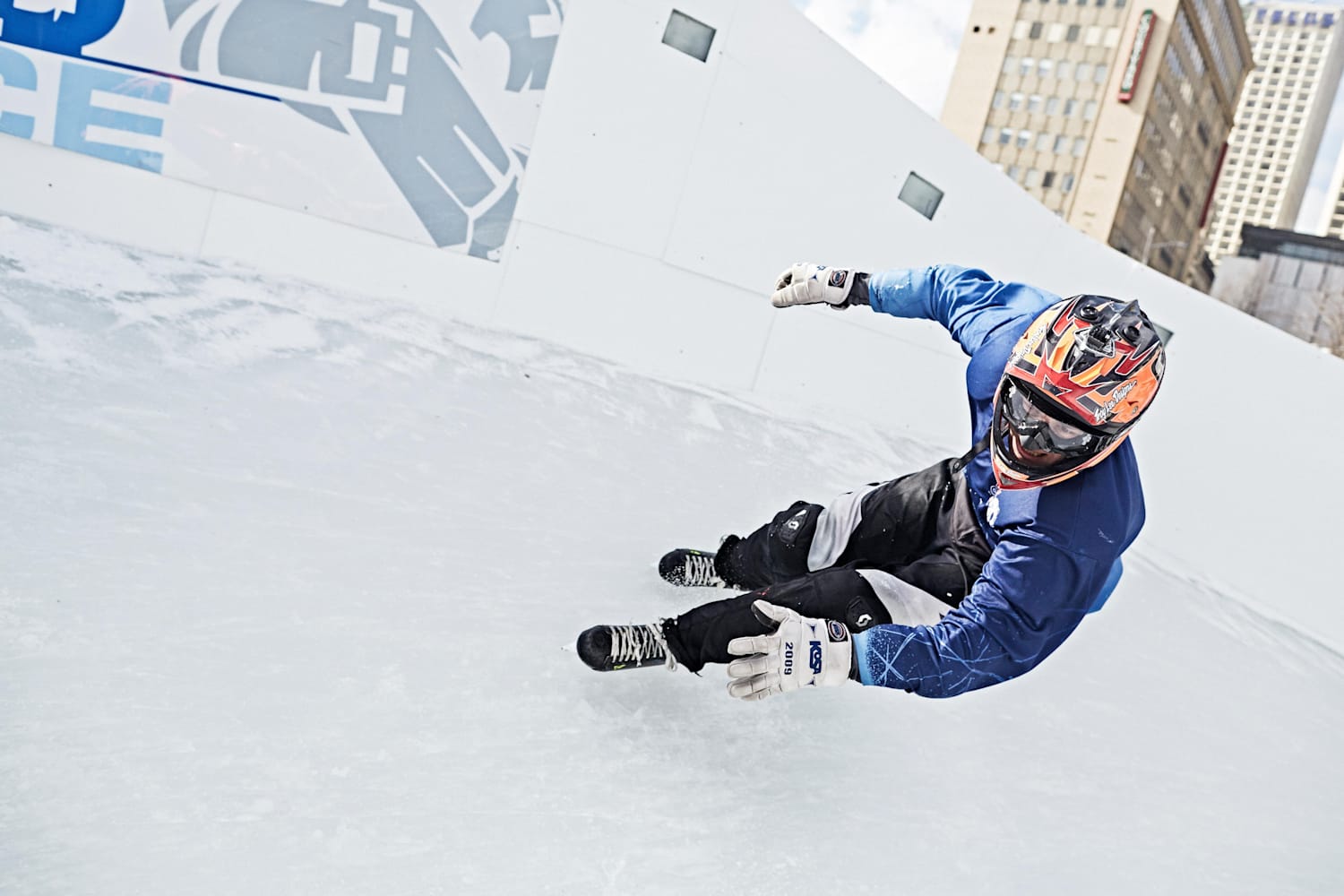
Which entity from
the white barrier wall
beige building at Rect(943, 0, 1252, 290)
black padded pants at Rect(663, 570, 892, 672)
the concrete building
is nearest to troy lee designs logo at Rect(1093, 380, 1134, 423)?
black padded pants at Rect(663, 570, 892, 672)

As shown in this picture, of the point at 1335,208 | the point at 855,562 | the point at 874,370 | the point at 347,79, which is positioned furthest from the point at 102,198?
the point at 1335,208

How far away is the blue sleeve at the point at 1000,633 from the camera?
180 cm

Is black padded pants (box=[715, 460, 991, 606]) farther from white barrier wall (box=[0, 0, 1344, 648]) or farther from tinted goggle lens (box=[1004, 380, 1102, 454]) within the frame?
white barrier wall (box=[0, 0, 1344, 648])

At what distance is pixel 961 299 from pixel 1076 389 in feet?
2.45

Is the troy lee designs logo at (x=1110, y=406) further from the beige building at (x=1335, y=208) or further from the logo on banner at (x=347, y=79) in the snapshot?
the beige building at (x=1335, y=208)

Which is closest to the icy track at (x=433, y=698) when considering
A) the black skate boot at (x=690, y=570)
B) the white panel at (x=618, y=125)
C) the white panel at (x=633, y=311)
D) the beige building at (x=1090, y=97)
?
the black skate boot at (x=690, y=570)

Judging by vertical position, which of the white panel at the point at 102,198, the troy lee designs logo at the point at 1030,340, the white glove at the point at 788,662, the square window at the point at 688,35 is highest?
the square window at the point at 688,35

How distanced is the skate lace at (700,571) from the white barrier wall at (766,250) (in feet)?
7.42

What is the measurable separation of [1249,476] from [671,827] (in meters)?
4.61

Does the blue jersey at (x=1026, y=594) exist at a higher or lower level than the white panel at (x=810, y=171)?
lower

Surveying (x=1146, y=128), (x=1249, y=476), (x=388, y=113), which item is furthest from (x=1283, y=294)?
(x=388, y=113)

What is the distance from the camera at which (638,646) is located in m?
1.98

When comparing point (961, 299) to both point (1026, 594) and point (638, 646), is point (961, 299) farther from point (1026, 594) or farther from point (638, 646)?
point (638, 646)

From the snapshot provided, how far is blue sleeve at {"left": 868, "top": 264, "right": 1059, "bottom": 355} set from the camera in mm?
2359
